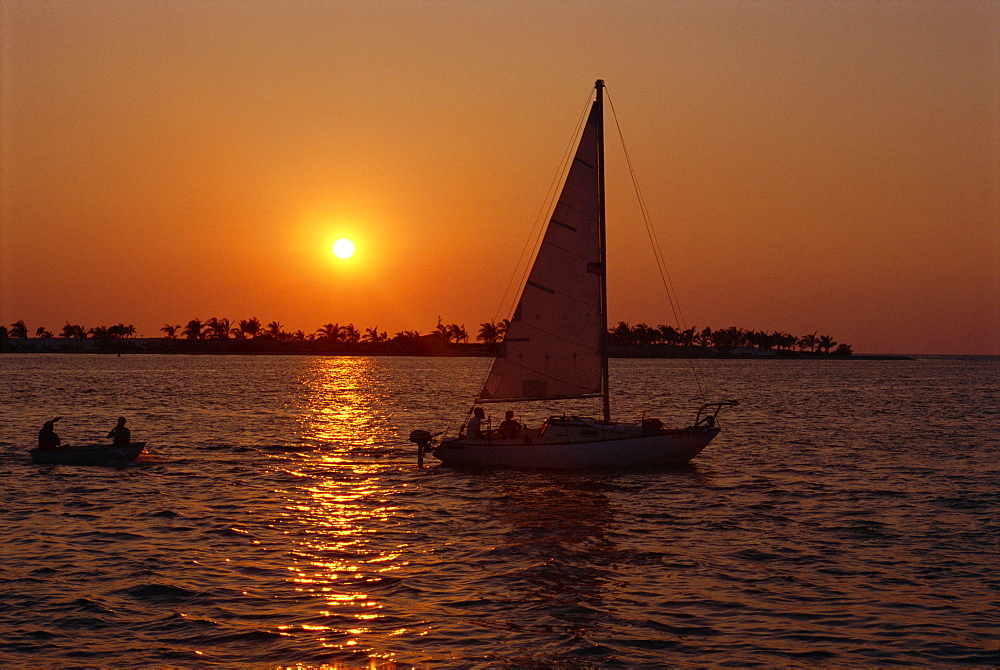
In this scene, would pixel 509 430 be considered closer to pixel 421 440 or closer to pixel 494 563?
pixel 421 440

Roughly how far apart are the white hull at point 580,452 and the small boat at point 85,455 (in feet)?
45.5

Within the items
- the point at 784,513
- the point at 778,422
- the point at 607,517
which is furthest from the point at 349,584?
the point at 778,422

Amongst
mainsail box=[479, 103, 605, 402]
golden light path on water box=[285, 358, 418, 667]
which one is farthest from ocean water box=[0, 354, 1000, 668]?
mainsail box=[479, 103, 605, 402]

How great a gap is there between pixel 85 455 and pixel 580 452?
795 inches

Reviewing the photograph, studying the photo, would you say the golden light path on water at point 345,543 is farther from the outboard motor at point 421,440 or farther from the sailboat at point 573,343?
the sailboat at point 573,343

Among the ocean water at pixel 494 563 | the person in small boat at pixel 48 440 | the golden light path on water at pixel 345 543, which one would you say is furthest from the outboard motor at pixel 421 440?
the person in small boat at pixel 48 440

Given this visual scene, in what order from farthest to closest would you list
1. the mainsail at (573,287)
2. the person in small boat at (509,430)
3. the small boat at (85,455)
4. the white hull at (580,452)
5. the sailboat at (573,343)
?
the small boat at (85,455) → the person in small boat at (509,430) → the mainsail at (573,287) → the sailboat at (573,343) → the white hull at (580,452)

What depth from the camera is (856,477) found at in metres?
39.2

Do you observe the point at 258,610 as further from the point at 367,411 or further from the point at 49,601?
the point at 367,411

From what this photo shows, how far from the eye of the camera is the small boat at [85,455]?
38.7 meters

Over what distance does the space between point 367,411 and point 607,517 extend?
Answer: 189 ft

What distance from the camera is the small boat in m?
38.7

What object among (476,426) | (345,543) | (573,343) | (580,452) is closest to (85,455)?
(476,426)

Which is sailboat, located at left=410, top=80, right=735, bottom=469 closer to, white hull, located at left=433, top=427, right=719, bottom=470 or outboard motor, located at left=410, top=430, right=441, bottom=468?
white hull, located at left=433, top=427, right=719, bottom=470
